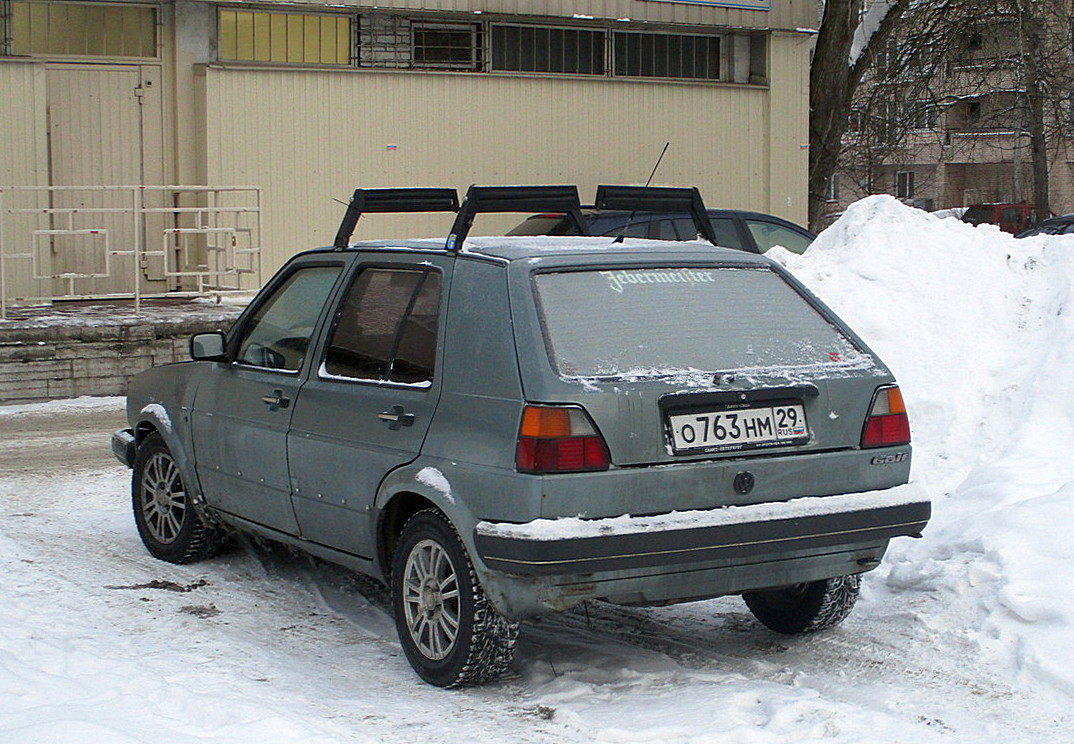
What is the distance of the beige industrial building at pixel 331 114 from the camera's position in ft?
52.7

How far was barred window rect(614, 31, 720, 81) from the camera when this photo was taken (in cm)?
1975

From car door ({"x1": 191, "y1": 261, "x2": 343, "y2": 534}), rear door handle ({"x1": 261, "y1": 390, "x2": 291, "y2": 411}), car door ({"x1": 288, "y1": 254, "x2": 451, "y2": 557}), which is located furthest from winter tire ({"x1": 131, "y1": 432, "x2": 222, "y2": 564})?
car door ({"x1": 288, "y1": 254, "x2": 451, "y2": 557})

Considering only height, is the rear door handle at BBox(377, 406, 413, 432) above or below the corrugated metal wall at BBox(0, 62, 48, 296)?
below

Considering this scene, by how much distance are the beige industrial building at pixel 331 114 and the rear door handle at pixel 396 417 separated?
9630mm

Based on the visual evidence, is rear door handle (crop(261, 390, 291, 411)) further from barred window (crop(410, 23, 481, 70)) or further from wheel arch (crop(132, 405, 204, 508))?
barred window (crop(410, 23, 481, 70))

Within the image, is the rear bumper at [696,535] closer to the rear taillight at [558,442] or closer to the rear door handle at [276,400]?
the rear taillight at [558,442]

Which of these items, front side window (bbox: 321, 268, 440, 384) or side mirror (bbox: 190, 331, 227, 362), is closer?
front side window (bbox: 321, 268, 440, 384)

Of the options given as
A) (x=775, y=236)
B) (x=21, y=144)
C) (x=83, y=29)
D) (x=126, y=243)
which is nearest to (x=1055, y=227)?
(x=775, y=236)

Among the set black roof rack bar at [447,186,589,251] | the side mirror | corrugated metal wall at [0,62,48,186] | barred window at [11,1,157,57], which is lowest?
the side mirror

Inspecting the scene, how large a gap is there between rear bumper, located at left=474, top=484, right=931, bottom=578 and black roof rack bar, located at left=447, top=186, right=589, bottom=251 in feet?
4.02

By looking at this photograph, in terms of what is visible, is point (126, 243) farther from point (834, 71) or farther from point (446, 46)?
point (834, 71)

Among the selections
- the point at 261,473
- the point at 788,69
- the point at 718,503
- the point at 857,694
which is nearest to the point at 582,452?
the point at 718,503

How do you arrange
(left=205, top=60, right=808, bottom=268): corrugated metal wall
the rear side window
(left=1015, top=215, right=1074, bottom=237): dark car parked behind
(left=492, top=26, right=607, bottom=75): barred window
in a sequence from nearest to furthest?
the rear side window
(left=205, top=60, right=808, bottom=268): corrugated metal wall
(left=492, top=26, right=607, bottom=75): barred window
(left=1015, top=215, right=1074, bottom=237): dark car parked behind

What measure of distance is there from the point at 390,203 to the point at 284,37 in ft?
39.8
